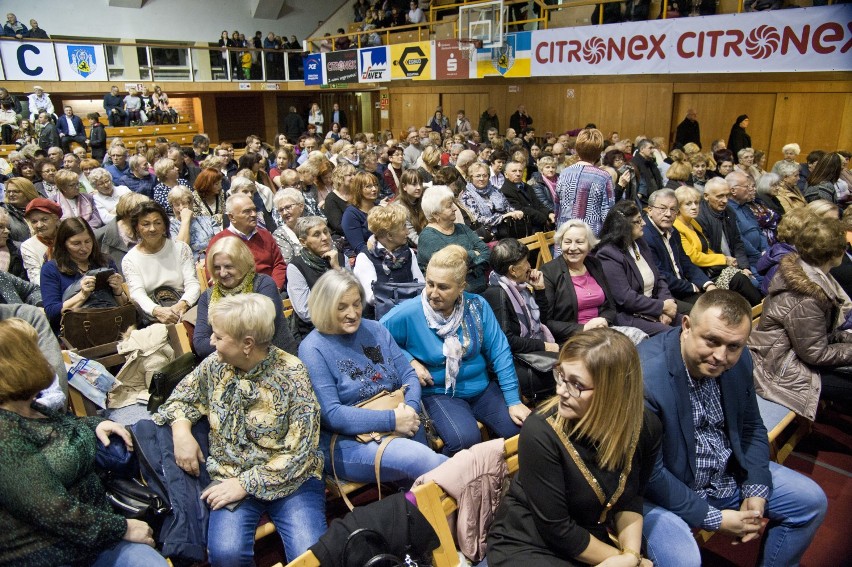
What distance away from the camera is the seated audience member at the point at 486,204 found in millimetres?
5766

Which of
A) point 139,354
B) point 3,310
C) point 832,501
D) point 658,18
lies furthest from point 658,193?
point 658,18

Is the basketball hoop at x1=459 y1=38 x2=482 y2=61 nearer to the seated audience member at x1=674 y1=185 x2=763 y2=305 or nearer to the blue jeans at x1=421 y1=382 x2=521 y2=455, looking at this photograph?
the seated audience member at x1=674 y1=185 x2=763 y2=305

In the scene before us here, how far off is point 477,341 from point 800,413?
168 centimetres

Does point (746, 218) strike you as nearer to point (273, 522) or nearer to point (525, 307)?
point (525, 307)

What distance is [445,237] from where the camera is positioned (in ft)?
13.0

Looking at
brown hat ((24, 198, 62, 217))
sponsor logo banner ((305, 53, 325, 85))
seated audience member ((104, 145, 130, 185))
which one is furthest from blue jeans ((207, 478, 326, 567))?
sponsor logo banner ((305, 53, 325, 85))

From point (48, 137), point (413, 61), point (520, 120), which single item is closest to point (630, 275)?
point (520, 120)

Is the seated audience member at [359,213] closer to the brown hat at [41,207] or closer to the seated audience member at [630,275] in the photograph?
the seated audience member at [630,275]

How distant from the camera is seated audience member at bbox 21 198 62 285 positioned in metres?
4.07

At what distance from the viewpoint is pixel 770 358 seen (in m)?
3.07

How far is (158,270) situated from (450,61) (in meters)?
11.1

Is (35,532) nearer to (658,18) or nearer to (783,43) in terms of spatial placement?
(783,43)

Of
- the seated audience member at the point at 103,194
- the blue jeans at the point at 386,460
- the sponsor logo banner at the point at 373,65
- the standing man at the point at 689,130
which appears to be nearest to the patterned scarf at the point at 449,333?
the blue jeans at the point at 386,460

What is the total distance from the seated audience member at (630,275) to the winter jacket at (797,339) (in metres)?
0.75
